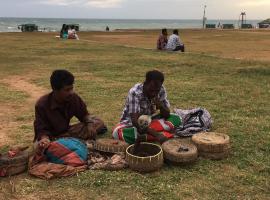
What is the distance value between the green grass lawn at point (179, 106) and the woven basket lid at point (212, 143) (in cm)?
17

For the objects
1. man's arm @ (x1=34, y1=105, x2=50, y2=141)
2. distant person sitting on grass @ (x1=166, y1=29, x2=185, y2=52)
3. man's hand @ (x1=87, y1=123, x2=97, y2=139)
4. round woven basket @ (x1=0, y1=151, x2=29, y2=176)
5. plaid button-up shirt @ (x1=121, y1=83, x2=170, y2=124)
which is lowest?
round woven basket @ (x1=0, y1=151, x2=29, y2=176)

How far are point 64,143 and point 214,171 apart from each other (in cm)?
190

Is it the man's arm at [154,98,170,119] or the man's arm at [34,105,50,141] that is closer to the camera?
the man's arm at [34,105,50,141]

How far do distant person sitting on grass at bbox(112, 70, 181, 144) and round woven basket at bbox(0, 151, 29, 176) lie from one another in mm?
1466

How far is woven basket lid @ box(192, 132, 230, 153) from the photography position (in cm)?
529

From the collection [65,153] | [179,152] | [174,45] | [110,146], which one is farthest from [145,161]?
[174,45]

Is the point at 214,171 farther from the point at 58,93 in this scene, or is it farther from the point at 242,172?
the point at 58,93

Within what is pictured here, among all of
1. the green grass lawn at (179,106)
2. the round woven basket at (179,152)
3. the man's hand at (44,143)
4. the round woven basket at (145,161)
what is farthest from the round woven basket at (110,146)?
the man's hand at (44,143)

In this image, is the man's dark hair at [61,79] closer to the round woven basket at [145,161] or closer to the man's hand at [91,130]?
the man's hand at [91,130]

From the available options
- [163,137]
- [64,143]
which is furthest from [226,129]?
[64,143]

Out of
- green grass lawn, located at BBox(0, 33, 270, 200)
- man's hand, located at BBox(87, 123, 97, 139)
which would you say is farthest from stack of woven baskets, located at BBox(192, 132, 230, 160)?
man's hand, located at BBox(87, 123, 97, 139)

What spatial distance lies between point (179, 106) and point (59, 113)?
3552 millimetres

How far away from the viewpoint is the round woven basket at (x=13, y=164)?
4824mm

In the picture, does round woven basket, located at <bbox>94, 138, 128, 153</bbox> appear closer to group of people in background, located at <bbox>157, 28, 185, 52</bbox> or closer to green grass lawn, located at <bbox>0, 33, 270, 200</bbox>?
green grass lawn, located at <bbox>0, 33, 270, 200</bbox>
